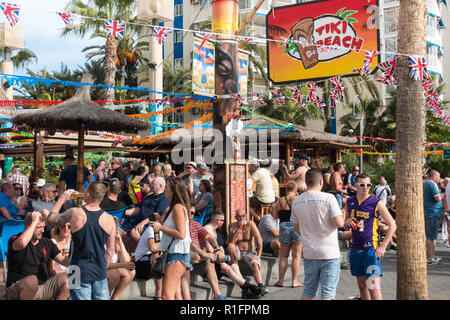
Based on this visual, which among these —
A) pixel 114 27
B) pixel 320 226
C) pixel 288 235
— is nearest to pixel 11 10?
pixel 114 27

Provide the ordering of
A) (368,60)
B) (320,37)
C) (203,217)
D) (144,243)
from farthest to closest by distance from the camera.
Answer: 1. (320,37)
2. (368,60)
3. (203,217)
4. (144,243)

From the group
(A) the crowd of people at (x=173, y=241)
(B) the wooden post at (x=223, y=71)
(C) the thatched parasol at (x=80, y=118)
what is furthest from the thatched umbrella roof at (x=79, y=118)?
(B) the wooden post at (x=223, y=71)

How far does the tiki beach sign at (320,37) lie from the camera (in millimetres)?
10438

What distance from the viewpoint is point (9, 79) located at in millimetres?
8875

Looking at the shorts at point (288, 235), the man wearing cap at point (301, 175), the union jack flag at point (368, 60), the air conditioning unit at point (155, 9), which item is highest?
the air conditioning unit at point (155, 9)

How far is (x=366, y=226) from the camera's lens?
5.75 meters

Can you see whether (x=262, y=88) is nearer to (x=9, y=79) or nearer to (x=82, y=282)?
(x=9, y=79)

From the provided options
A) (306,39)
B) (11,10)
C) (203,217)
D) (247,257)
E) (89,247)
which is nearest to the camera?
(89,247)

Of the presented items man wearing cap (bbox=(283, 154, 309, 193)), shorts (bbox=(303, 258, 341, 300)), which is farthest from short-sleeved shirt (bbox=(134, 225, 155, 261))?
man wearing cap (bbox=(283, 154, 309, 193))

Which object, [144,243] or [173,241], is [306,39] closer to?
[144,243]

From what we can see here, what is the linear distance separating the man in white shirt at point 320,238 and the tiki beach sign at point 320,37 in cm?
575

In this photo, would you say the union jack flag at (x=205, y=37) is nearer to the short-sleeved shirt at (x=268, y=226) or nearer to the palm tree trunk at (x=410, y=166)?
the short-sleeved shirt at (x=268, y=226)

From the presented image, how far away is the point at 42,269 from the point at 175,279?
1421 millimetres

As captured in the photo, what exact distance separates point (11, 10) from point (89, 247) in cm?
395
